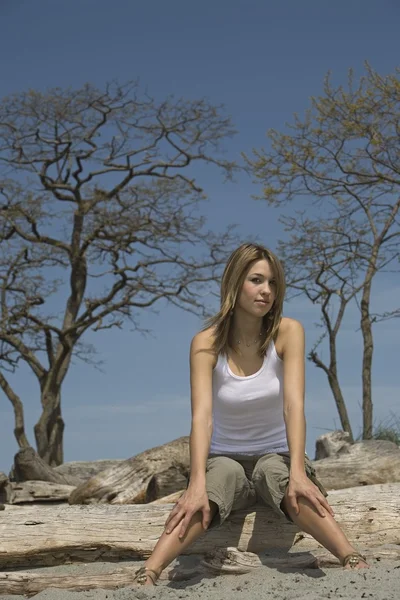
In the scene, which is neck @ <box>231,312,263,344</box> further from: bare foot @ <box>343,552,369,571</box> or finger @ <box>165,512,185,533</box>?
bare foot @ <box>343,552,369,571</box>

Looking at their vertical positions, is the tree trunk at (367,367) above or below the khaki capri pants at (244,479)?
above

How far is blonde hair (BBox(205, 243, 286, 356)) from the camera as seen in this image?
4293mm

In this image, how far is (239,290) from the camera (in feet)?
14.3

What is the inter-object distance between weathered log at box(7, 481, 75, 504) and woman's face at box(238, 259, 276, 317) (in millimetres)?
5515

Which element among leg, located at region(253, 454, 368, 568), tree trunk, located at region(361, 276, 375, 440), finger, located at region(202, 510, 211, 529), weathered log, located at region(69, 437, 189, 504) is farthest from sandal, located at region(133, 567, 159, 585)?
tree trunk, located at region(361, 276, 375, 440)

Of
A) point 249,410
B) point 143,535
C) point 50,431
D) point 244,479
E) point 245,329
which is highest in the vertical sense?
point 245,329

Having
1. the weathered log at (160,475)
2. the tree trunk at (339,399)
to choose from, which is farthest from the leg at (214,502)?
the tree trunk at (339,399)

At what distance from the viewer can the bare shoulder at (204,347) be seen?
4305 millimetres

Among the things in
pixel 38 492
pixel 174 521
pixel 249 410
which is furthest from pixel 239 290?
pixel 38 492

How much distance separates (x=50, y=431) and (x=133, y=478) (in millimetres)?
10642

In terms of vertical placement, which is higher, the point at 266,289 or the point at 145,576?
the point at 266,289

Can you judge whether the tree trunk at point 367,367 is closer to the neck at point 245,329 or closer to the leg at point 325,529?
the neck at point 245,329

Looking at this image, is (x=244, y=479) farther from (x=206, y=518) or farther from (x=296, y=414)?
(x=296, y=414)

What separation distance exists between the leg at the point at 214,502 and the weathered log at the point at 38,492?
17.3ft
